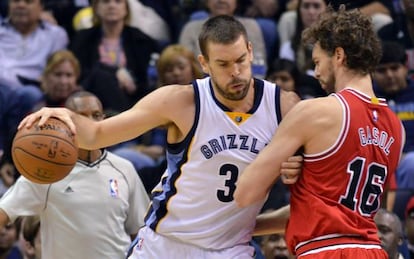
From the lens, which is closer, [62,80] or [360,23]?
[360,23]

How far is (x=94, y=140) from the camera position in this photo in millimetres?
5410

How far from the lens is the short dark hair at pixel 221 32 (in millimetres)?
5477

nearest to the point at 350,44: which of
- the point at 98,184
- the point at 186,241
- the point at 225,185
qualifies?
the point at 225,185

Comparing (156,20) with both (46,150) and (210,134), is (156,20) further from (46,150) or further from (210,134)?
(46,150)

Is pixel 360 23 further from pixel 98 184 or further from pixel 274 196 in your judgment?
pixel 274 196

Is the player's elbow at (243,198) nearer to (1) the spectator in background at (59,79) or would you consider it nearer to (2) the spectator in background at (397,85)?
(2) the spectator in background at (397,85)

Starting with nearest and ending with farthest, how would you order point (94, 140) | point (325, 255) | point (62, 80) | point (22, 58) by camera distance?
point (325, 255), point (94, 140), point (62, 80), point (22, 58)

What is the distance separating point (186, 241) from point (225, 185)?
0.41 meters

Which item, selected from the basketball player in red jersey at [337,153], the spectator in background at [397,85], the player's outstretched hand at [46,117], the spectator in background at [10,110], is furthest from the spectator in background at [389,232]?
the spectator in background at [10,110]

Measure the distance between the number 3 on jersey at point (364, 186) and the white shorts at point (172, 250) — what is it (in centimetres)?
80

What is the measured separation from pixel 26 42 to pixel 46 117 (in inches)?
228

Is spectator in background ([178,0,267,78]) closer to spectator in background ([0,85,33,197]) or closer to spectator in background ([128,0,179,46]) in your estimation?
spectator in background ([128,0,179,46])

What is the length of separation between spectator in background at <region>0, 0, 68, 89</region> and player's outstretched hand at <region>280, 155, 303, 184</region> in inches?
233

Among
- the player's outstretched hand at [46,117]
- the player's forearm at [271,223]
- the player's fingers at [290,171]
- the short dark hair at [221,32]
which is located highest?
the short dark hair at [221,32]
